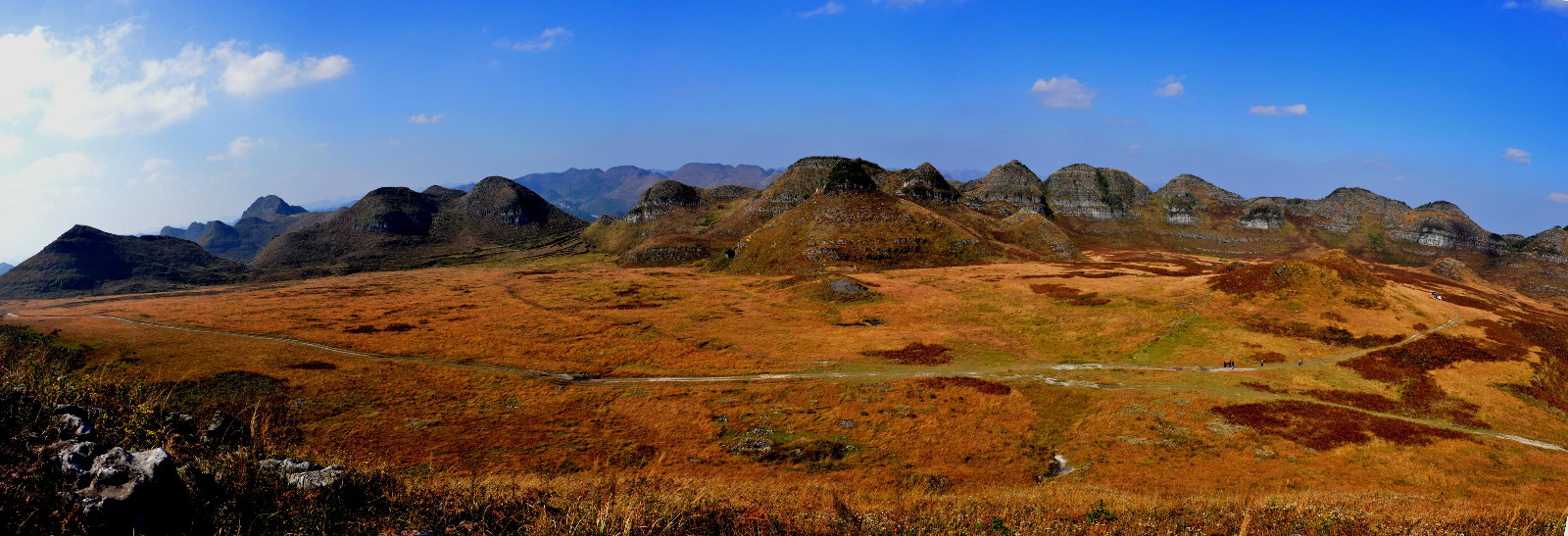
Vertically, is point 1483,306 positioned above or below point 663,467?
above

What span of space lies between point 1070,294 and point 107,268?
233669 mm

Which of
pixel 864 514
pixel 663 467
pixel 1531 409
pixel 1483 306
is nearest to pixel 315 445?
pixel 663 467

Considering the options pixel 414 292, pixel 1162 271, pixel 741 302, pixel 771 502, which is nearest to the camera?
pixel 771 502

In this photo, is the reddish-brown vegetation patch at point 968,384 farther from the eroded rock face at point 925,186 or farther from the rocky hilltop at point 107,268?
the rocky hilltop at point 107,268

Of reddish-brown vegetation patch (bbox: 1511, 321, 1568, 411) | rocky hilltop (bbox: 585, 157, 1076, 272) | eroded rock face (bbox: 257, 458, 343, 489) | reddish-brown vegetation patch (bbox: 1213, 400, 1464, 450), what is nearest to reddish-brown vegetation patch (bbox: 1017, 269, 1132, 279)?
rocky hilltop (bbox: 585, 157, 1076, 272)

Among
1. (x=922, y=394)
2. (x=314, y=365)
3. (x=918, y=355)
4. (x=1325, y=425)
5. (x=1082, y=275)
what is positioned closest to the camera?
(x=1325, y=425)

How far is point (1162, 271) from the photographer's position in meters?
91.7

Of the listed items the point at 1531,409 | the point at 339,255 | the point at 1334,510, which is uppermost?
the point at 339,255

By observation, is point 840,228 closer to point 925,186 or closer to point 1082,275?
point 925,186

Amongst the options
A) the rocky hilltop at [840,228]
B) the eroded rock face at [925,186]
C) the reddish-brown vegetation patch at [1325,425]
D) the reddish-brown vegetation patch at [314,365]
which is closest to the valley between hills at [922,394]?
the reddish-brown vegetation patch at [1325,425]

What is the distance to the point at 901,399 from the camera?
37625 mm

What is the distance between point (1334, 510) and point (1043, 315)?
49.3 meters

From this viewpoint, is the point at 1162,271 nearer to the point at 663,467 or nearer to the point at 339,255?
the point at 663,467

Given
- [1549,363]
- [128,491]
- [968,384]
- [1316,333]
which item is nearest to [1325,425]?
[968,384]
